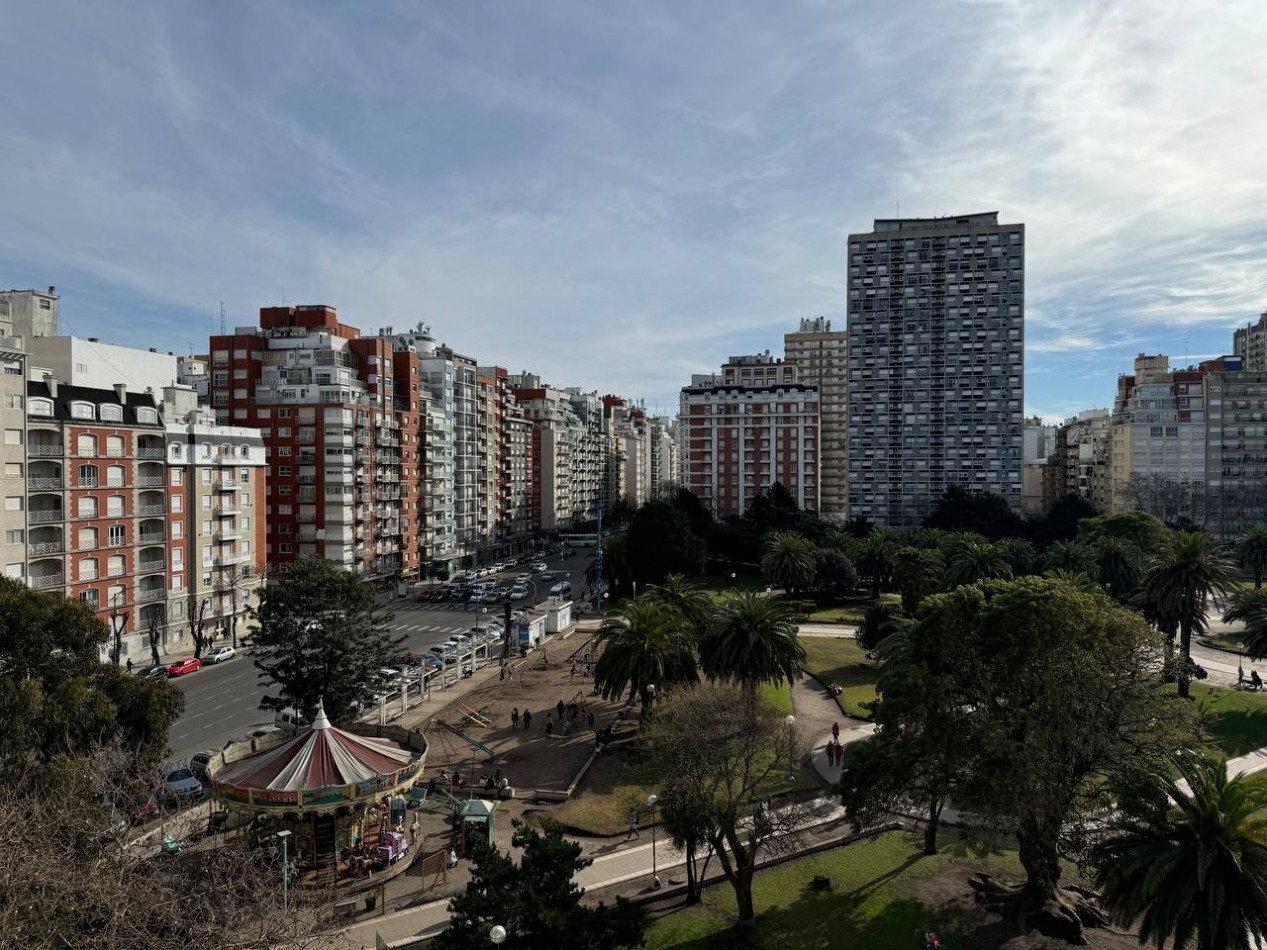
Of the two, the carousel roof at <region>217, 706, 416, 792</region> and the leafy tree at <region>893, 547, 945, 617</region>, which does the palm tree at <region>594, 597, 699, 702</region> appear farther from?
the leafy tree at <region>893, 547, 945, 617</region>

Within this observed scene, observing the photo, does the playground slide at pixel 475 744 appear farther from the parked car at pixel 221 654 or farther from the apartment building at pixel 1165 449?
the apartment building at pixel 1165 449

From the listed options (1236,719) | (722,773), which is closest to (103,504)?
(722,773)

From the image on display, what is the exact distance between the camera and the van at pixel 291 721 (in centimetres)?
4096

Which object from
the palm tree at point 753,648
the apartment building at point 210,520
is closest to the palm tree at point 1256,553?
the palm tree at point 753,648

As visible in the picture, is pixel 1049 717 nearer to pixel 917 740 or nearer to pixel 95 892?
pixel 917 740

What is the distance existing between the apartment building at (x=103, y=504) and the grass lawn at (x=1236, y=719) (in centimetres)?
6770

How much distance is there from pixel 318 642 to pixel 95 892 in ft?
70.2

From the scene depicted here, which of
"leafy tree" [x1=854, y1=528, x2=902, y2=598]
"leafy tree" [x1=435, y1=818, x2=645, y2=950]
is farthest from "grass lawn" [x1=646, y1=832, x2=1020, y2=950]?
"leafy tree" [x1=854, y1=528, x2=902, y2=598]

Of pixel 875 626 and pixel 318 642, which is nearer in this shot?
pixel 318 642

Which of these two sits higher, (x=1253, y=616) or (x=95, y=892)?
(x=95, y=892)

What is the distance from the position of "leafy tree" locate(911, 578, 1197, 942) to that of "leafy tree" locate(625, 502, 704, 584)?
5889 centimetres

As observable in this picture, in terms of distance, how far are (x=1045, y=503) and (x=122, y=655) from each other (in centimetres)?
17165

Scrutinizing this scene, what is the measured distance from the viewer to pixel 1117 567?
76562 millimetres

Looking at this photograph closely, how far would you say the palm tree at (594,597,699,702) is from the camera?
135 feet
